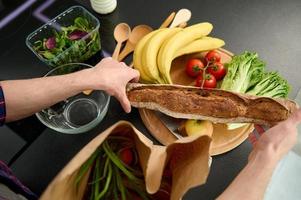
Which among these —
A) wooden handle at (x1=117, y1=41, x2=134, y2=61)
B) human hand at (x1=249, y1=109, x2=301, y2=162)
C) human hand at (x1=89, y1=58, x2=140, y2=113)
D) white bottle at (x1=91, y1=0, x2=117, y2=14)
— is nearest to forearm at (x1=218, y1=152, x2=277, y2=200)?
human hand at (x1=249, y1=109, x2=301, y2=162)

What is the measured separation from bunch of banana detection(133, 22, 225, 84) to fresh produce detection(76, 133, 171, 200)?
0.97 ft

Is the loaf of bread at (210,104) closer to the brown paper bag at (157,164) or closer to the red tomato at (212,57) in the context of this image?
the red tomato at (212,57)

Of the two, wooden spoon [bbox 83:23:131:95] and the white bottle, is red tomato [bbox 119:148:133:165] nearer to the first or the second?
wooden spoon [bbox 83:23:131:95]

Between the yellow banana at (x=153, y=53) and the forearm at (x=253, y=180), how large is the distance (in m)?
0.36

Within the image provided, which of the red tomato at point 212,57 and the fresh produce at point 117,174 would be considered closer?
the fresh produce at point 117,174

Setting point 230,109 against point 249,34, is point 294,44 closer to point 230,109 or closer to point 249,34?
point 249,34

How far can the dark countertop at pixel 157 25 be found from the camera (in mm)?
798

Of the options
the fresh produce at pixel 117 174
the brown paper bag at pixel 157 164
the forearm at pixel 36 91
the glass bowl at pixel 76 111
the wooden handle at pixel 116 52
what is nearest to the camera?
the brown paper bag at pixel 157 164

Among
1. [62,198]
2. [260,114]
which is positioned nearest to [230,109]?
[260,114]

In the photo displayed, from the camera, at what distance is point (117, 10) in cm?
105

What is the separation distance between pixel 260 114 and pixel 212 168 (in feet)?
0.58

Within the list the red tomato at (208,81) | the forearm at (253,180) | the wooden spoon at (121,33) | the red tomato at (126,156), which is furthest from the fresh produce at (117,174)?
the wooden spoon at (121,33)

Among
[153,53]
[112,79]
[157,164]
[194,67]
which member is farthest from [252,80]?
[157,164]

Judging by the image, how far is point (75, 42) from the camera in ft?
2.89
